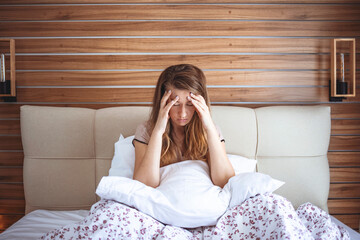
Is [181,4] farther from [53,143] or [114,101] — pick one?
[53,143]

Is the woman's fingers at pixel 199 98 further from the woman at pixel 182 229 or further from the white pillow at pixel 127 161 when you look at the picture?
the white pillow at pixel 127 161

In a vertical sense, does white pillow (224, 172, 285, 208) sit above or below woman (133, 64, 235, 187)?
below

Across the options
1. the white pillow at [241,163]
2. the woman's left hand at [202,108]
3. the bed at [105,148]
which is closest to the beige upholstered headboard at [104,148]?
the bed at [105,148]

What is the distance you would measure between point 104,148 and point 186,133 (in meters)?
0.58

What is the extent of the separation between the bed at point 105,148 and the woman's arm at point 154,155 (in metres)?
0.40

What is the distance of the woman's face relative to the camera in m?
1.50

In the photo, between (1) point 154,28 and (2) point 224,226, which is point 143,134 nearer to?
(2) point 224,226

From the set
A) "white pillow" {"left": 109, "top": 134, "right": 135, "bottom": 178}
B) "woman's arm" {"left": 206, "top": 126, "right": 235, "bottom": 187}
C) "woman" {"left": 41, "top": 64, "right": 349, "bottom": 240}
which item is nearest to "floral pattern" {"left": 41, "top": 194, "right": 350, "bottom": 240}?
"woman" {"left": 41, "top": 64, "right": 349, "bottom": 240}

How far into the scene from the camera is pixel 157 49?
213cm

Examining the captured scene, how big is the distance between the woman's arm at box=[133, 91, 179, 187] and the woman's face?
0.03m

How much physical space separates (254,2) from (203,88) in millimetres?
998

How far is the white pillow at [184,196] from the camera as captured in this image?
47.4 inches

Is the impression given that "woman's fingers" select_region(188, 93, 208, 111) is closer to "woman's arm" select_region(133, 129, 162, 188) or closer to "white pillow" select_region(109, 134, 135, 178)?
"woman's arm" select_region(133, 129, 162, 188)

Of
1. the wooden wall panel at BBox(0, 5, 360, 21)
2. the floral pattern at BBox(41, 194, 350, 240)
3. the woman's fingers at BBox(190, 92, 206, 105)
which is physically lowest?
the floral pattern at BBox(41, 194, 350, 240)
